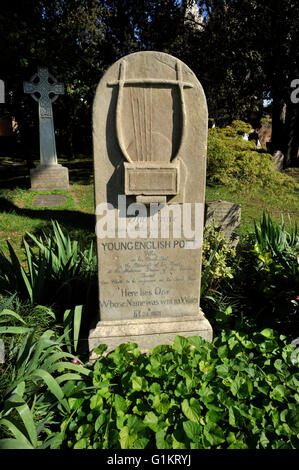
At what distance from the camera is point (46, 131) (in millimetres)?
9727

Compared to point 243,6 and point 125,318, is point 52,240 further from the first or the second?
point 243,6

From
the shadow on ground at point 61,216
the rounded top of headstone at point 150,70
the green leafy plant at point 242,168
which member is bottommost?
the shadow on ground at point 61,216

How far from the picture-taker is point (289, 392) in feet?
6.75

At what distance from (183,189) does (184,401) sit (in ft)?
4.94

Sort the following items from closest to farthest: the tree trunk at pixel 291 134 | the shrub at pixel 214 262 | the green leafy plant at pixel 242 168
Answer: the shrub at pixel 214 262, the green leafy plant at pixel 242 168, the tree trunk at pixel 291 134

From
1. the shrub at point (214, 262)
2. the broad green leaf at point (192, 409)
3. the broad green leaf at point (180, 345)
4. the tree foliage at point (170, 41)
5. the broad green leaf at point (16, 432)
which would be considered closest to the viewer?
the broad green leaf at point (16, 432)

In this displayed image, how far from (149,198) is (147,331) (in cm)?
114

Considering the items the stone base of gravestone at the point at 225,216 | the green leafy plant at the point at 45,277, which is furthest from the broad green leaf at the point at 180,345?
the stone base of gravestone at the point at 225,216

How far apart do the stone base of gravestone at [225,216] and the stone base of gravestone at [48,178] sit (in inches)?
244

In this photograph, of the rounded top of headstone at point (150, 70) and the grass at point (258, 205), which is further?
the grass at point (258, 205)

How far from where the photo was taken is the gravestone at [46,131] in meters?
9.24

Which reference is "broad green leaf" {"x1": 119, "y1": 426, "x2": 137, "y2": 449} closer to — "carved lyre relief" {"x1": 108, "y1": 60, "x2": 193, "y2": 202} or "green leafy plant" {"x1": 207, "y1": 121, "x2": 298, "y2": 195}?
"carved lyre relief" {"x1": 108, "y1": 60, "x2": 193, "y2": 202}

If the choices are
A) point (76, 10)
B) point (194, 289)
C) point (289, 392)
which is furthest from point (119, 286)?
point (76, 10)

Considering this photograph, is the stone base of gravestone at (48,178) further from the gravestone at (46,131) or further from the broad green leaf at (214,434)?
the broad green leaf at (214,434)
